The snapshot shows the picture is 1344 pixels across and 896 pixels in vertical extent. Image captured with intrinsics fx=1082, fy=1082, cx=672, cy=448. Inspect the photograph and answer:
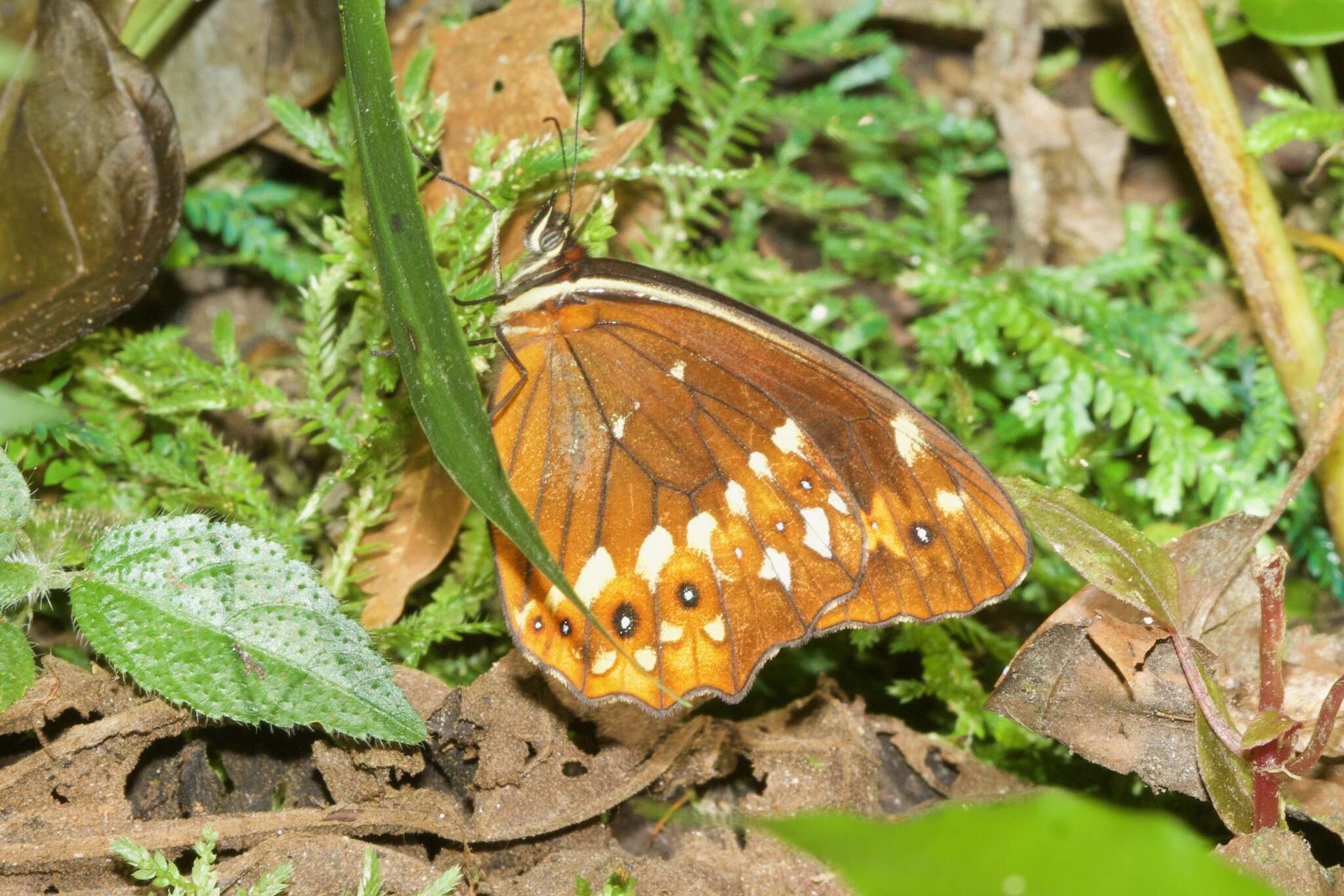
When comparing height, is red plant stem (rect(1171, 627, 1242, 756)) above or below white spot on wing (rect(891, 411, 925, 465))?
below

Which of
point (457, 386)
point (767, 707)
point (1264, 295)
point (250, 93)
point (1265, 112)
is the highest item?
point (250, 93)

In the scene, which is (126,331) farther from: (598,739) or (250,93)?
(598,739)

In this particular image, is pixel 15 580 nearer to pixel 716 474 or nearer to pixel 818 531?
pixel 716 474

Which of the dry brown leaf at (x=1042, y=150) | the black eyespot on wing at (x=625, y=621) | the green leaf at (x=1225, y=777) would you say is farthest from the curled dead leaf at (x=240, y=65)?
the green leaf at (x=1225, y=777)

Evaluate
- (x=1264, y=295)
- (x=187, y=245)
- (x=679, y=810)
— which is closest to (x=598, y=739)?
(x=679, y=810)

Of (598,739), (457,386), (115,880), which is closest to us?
(457,386)

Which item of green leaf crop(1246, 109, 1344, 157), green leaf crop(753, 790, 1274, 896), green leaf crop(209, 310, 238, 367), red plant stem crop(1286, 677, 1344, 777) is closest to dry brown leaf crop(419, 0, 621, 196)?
green leaf crop(209, 310, 238, 367)

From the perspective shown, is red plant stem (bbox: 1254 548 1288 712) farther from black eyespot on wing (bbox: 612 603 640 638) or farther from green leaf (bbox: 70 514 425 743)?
green leaf (bbox: 70 514 425 743)
